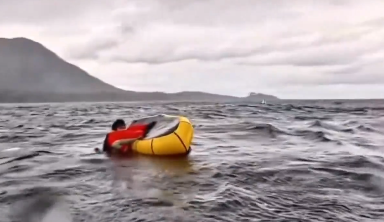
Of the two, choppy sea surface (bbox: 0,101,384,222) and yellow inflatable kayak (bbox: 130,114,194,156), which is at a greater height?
yellow inflatable kayak (bbox: 130,114,194,156)

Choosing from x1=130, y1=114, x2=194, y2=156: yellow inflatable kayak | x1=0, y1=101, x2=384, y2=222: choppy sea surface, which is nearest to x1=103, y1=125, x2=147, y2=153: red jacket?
x1=130, y1=114, x2=194, y2=156: yellow inflatable kayak

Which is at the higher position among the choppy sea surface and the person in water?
the person in water

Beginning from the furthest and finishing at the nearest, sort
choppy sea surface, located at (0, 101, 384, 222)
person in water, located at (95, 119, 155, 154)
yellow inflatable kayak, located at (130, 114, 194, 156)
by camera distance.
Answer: person in water, located at (95, 119, 155, 154) < yellow inflatable kayak, located at (130, 114, 194, 156) < choppy sea surface, located at (0, 101, 384, 222)

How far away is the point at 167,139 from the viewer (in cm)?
1369

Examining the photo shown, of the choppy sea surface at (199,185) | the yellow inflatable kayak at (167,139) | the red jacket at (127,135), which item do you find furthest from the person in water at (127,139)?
the choppy sea surface at (199,185)

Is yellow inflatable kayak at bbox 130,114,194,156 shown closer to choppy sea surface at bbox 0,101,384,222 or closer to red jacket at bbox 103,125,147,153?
red jacket at bbox 103,125,147,153

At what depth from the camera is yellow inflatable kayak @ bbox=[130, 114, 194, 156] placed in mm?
13719

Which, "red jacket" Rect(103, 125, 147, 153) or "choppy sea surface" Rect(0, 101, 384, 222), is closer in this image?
"choppy sea surface" Rect(0, 101, 384, 222)

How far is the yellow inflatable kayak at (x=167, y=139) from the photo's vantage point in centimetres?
1372

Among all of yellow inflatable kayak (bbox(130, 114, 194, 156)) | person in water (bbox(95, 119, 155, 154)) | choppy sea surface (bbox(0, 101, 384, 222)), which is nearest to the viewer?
choppy sea surface (bbox(0, 101, 384, 222))

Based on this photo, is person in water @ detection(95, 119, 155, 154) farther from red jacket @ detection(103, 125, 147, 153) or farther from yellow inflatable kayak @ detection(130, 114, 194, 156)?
yellow inflatable kayak @ detection(130, 114, 194, 156)

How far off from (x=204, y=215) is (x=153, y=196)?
5.33 ft

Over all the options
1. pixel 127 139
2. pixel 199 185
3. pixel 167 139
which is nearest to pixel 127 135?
pixel 127 139

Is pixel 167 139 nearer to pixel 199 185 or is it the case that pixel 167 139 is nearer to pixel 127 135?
pixel 127 135
